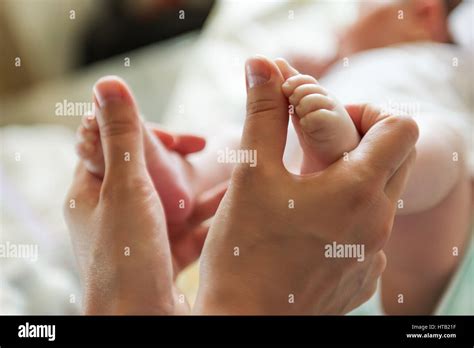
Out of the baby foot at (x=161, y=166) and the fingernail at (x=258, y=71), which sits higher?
the fingernail at (x=258, y=71)

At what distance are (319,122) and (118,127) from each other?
0.19 metres

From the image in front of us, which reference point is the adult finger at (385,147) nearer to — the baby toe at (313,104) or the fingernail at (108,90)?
the baby toe at (313,104)

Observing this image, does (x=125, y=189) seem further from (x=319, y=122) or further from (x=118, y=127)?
(x=319, y=122)

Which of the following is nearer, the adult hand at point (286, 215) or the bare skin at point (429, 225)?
the adult hand at point (286, 215)

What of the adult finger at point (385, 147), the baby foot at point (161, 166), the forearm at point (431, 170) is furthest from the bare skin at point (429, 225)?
the baby foot at point (161, 166)

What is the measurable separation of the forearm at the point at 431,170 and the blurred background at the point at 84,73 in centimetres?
25

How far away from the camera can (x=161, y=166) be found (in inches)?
24.9

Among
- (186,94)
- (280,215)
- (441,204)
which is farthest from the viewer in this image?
(186,94)

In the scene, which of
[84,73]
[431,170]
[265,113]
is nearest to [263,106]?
[265,113]

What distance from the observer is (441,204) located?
2.13ft

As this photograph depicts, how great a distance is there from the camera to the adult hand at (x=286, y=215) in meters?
0.52
